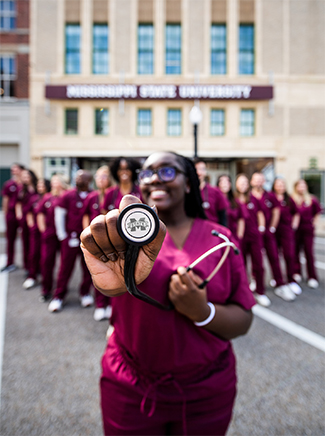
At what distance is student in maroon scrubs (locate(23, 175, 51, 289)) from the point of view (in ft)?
18.4

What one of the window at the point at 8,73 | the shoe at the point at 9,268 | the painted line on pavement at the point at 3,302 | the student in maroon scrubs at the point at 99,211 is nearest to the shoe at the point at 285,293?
the student in maroon scrubs at the point at 99,211

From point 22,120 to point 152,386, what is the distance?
1907 cm

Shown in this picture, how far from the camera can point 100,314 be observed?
13.0 ft

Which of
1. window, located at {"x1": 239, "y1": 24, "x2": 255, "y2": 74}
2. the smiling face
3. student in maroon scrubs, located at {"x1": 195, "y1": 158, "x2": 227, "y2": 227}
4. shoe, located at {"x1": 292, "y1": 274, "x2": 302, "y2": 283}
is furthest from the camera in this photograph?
window, located at {"x1": 239, "y1": 24, "x2": 255, "y2": 74}

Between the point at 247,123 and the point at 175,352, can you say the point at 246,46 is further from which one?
the point at 175,352

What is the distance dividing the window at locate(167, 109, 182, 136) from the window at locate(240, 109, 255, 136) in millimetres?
3537

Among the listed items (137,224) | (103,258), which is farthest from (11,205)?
(137,224)

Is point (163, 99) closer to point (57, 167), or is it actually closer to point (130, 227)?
point (57, 167)

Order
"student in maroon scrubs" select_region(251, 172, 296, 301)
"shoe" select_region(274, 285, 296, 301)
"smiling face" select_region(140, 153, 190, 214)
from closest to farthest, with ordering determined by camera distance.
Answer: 1. "smiling face" select_region(140, 153, 190, 214)
2. "shoe" select_region(274, 285, 296, 301)
3. "student in maroon scrubs" select_region(251, 172, 296, 301)

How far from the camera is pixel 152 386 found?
1.13 metres

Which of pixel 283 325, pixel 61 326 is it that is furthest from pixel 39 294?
pixel 283 325

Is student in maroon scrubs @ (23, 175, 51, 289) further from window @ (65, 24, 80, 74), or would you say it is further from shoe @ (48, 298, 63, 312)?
window @ (65, 24, 80, 74)

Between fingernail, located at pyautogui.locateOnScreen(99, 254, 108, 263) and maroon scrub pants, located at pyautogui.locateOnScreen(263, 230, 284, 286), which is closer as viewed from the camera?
fingernail, located at pyautogui.locateOnScreen(99, 254, 108, 263)

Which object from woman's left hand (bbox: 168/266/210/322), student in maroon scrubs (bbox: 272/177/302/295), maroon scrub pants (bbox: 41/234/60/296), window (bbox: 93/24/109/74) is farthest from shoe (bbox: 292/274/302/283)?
window (bbox: 93/24/109/74)
